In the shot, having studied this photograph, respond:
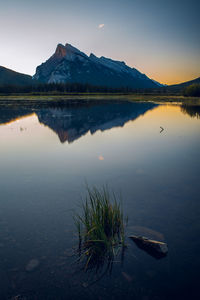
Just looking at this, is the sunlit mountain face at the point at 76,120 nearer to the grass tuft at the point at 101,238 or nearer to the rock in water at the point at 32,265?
the grass tuft at the point at 101,238

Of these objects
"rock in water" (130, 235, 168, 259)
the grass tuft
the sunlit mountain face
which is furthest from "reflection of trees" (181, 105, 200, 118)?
the grass tuft

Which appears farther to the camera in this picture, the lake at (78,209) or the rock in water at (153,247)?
the rock in water at (153,247)

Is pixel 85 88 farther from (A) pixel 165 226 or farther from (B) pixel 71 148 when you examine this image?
(A) pixel 165 226

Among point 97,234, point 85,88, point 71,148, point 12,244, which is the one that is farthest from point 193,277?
point 85,88

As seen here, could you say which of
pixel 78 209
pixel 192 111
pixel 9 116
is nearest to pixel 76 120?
pixel 9 116

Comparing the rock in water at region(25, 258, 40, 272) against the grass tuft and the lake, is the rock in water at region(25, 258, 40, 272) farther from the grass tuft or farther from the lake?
the grass tuft

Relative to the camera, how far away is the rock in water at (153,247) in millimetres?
5699

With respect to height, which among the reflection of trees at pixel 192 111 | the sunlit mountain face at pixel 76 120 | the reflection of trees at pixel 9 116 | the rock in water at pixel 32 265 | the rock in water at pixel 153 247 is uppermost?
the reflection of trees at pixel 9 116

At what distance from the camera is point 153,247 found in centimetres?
581

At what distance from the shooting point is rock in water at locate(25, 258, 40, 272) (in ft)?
17.2

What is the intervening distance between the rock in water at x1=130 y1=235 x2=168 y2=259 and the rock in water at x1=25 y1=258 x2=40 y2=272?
9.63 ft

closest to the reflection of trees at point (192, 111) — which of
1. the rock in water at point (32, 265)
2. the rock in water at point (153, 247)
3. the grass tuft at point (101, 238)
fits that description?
the rock in water at point (153, 247)

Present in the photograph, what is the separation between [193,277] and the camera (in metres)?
5.06

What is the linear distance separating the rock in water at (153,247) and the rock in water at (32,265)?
9.63 feet
